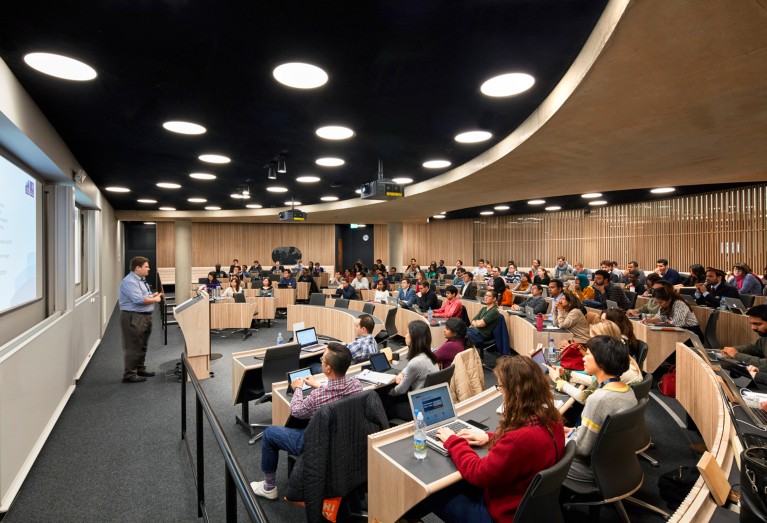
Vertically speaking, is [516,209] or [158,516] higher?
[516,209]

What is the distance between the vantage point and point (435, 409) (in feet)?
9.05

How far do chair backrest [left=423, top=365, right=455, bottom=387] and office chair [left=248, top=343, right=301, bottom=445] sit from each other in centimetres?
183

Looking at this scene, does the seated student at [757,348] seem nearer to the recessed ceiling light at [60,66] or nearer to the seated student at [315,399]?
the seated student at [315,399]

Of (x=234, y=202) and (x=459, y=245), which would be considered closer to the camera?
(x=234, y=202)

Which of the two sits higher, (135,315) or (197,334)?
(135,315)

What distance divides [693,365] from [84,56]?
6.17 metres

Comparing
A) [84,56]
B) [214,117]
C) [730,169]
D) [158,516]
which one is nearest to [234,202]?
A: [214,117]

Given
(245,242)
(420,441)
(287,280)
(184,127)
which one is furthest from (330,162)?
(245,242)

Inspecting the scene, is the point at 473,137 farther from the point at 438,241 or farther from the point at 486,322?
the point at 438,241

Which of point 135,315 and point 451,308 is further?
point 451,308

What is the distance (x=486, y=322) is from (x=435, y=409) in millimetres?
4411

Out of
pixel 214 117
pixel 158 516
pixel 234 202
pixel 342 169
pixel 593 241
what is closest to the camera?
pixel 158 516

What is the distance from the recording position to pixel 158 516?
304 cm

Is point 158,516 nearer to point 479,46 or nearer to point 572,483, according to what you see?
point 572,483
